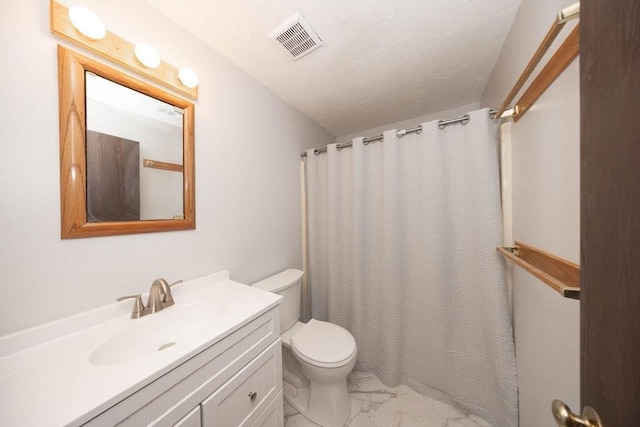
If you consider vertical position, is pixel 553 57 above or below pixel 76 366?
above

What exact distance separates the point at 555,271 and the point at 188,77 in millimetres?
1725

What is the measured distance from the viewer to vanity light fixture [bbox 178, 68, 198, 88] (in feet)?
3.39

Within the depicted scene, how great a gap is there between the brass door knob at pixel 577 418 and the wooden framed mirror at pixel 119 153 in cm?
135

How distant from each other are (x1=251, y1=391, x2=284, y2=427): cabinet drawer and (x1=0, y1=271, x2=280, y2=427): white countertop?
46 cm

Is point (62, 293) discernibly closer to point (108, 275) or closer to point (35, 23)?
point (108, 275)

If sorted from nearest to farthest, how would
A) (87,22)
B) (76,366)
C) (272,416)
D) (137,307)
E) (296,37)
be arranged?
(76,366) → (87,22) → (137,307) → (272,416) → (296,37)

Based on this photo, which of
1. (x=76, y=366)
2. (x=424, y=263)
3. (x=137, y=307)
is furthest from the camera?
(x=424, y=263)

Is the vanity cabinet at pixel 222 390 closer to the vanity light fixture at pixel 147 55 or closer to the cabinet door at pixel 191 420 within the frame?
the cabinet door at pixel 191 420

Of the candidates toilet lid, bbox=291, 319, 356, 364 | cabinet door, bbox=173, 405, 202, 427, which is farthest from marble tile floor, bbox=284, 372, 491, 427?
cabinet door, bbox=173, 405, 202, 427

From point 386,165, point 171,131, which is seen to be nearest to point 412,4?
point 386,165

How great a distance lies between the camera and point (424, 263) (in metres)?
1.41

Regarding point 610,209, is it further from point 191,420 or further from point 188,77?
point 188,77

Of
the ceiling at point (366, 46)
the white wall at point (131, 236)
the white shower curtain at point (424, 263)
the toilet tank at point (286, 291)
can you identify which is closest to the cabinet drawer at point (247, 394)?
the toilet tank at point (286, 291)

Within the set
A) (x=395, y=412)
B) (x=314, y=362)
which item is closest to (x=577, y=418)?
(x=314, y=362)
